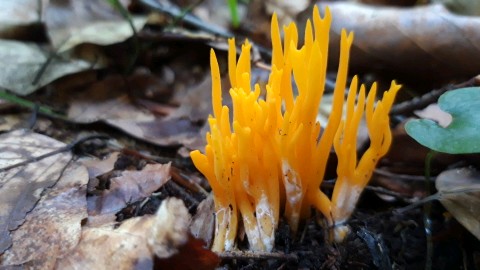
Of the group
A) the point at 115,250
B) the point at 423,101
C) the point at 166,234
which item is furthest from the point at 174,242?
the point at 423,101

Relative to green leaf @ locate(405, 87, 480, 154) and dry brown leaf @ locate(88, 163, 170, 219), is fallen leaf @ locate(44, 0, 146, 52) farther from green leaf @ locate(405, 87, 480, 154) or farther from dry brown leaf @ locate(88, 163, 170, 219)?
green leaf @ locate(405, 87, 480, 154)

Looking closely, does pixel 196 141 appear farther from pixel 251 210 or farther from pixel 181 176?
pixel 251 210

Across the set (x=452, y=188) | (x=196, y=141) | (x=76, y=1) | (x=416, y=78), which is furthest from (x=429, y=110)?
(x=76, y=1)

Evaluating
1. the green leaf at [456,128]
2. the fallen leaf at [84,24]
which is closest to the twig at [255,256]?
the green leaf at [456,128]

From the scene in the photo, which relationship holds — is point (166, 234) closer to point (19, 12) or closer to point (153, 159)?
point (153, 159)

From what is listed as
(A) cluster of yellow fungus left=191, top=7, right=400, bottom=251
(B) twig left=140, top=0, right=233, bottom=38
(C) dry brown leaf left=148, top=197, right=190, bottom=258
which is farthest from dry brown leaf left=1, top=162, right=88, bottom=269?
(B) twig left=140, top=0, right=233, bottom=38

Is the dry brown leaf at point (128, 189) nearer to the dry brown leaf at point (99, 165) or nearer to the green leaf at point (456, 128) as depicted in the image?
the dry brown leaf at point (99, 165)
